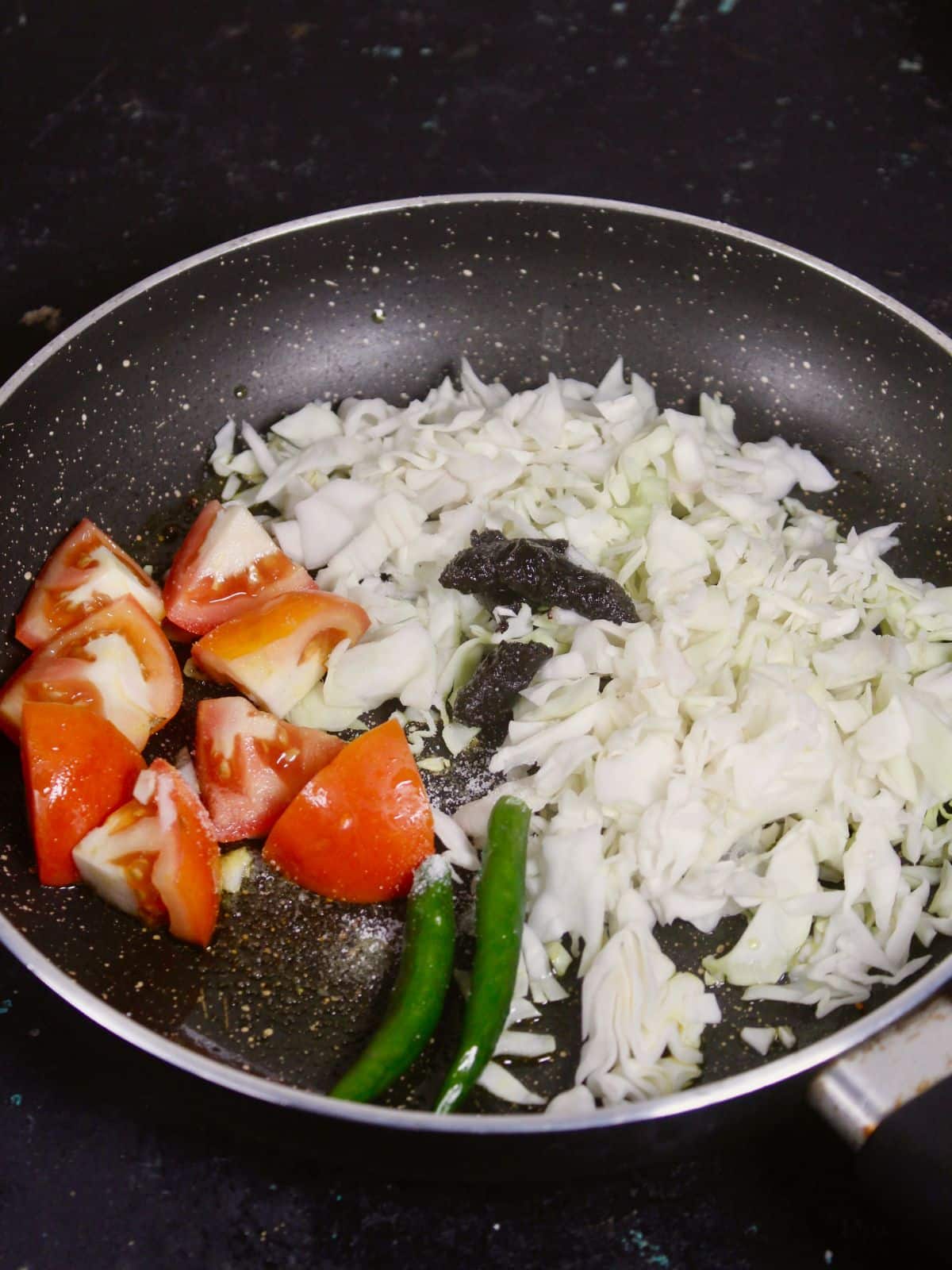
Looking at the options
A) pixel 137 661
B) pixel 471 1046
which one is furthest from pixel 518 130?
pixel 471 1046

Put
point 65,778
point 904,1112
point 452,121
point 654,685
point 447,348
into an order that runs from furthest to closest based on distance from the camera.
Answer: point 452,121 < point 447,348 < point 654,685 < point 65,778 < point 904,1112

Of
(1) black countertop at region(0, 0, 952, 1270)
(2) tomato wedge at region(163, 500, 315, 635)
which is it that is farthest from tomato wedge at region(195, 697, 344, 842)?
(1) black countertop at region(0, 0, 952, 1270)

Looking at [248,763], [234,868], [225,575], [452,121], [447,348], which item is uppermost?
[452,121]

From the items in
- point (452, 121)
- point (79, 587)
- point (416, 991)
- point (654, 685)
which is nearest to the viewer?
point (416, 991)

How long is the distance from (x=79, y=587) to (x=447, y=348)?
817 millimetres

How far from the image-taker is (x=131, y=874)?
151 cm

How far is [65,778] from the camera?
1.54m

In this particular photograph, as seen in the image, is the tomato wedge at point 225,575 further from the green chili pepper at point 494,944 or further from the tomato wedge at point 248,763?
the green chili pepper at point 494,944

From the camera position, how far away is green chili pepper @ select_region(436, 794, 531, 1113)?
52.9 inches

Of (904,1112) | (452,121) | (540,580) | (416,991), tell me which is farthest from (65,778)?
(452,121)

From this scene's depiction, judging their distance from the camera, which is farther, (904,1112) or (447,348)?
(447,348)

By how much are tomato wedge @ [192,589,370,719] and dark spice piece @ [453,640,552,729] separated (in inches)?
8.5

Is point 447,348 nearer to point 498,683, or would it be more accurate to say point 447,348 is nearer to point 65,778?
point 498,683

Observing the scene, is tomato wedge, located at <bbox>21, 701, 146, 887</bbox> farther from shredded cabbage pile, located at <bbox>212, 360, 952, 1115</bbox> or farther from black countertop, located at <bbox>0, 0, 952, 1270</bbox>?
black countertop, located at <bbox>0, 0, 952, 1270</bbox>
